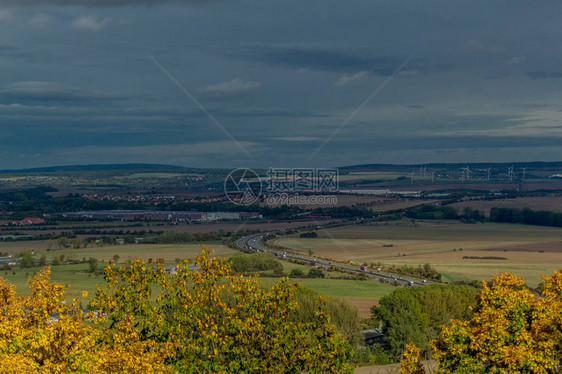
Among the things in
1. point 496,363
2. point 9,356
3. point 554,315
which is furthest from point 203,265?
point 554,315

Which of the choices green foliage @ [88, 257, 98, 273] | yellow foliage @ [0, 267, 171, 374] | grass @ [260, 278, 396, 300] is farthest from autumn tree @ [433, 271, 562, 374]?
green foliage @ [88, 257, 98, 273]

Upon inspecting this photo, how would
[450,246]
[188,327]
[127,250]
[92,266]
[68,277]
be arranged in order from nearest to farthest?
1. [188,327]
2. [68,277]
3. [92,266]
4. [127,250]
5. [450,246]

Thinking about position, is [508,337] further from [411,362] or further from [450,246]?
[450,246]

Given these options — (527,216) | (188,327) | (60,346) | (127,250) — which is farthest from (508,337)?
(527,216)

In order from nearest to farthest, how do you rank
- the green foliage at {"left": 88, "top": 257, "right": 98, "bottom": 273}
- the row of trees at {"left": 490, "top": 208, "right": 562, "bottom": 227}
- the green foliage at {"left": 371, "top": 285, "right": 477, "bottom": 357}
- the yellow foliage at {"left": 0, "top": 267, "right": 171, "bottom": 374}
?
1. the yellow foliage at {"left": 0, "top": 267, "right": 171, "bottom": 374}
2. the green foliage at {"left": 371, "top": 285, "right": 477, "bottom": 357}
3. the green foliage at {"left": 88, "top": 257, "right": 98, "bottom": 273}
4. the row of trees at {"left": 490, "top": 208, "right": 562, "bottom": 227}

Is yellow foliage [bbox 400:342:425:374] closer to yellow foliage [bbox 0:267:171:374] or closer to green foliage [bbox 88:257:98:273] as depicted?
yellow foliage [bbox 0:267:171:374]

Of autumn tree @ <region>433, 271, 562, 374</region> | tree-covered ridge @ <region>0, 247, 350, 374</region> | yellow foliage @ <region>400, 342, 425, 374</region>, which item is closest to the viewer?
tree-covered ridge @ <region>0, 247, 350, 374</region>

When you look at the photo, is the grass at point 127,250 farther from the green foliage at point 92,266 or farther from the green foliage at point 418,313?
the green foliage at point 418,313
